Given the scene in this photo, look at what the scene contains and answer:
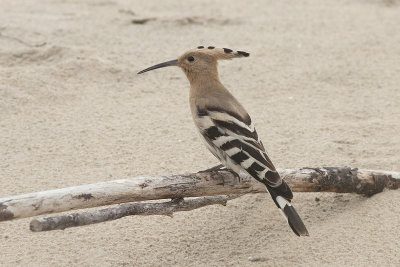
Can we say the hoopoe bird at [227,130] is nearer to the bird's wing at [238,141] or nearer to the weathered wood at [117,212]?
the bird's wing at [238,141]

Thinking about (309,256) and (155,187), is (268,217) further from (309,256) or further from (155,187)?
(155,187)

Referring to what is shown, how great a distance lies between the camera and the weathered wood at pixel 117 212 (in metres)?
3.20

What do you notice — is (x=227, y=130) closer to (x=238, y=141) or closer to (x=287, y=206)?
(x=238, y=141)

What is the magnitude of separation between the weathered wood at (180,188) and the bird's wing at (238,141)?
16 cm

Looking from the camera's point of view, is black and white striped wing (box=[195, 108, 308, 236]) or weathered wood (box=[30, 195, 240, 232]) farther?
black and white striped wing (box=[195, 108, 308, 236])

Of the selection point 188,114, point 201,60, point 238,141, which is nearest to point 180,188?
point 238,141

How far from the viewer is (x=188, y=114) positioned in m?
5.72

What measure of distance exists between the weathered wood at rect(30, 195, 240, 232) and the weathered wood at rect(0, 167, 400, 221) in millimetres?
46

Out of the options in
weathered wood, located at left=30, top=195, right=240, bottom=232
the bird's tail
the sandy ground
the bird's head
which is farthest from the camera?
the bird's head

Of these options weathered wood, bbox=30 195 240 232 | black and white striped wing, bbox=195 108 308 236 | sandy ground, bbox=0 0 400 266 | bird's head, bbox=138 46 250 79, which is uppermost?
bird's head, bbox=138 46 250 79

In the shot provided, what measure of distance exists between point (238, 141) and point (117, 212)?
0.81 meters

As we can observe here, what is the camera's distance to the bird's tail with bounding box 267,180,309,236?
12.0 ft

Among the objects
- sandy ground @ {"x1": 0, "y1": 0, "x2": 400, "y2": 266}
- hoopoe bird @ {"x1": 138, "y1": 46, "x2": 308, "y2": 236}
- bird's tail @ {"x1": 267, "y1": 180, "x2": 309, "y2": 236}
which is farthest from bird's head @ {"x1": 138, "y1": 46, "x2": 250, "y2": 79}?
bird's tail @ {"x1": 267, "y1": 180, "x2": 309, "y2": 236}

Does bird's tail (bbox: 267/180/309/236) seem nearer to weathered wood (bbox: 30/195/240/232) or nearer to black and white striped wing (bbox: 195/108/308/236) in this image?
black and white striped wing (bbox: 195/108/308/236)
